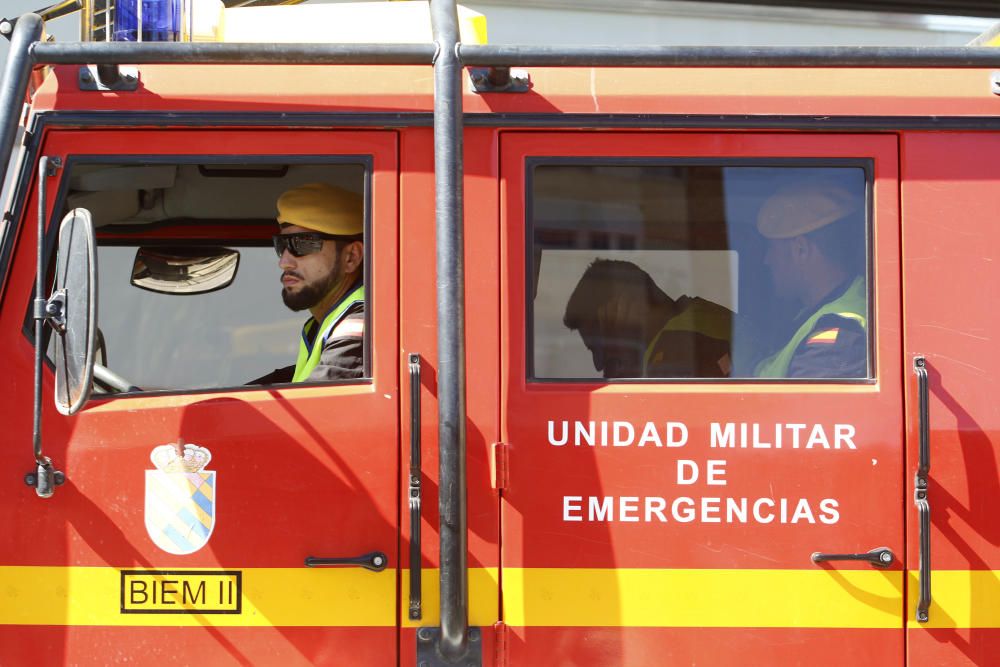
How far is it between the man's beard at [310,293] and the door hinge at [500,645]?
1024 mm

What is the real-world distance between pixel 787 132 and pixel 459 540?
1.36 meters

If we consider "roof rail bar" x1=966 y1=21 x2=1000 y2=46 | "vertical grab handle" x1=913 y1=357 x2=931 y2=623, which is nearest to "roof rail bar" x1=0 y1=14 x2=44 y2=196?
"vertical grab handle" x1=913 y1=357 x2=931 y2=623

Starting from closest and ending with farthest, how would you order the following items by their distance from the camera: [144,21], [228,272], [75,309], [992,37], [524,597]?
[75,309]
[524,597]
[144,21]
[228,272]
[992,37]

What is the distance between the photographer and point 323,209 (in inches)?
117

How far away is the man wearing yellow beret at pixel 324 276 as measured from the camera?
112 inches

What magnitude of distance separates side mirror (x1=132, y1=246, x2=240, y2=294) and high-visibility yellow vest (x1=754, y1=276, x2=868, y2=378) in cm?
156

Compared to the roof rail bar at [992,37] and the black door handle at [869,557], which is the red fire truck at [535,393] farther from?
the roof rail bar at [992,37]

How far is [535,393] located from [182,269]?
1262 mm

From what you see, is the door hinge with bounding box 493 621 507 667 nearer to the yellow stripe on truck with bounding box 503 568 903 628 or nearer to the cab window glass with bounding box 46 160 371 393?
the yellow stripe on truck with bounding box 503 568 903 628

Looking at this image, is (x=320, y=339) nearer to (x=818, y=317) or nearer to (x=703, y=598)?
(x=703, y=598)

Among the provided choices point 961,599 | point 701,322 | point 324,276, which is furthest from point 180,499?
point 961,599

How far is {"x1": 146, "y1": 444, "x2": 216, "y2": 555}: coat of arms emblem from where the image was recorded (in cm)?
271

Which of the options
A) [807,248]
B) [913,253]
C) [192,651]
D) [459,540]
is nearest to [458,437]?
[459,540]

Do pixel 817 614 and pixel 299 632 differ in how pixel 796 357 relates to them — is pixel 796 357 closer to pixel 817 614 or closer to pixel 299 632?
pixel 817 614
